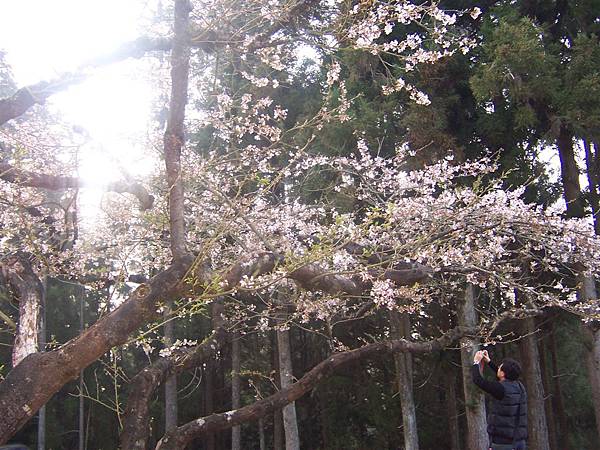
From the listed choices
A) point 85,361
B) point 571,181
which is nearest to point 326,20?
point 85,361

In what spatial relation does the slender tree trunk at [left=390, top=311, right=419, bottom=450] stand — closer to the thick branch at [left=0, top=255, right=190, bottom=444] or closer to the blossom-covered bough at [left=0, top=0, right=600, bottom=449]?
the blossom-covered bough at [left=0, top=0, right=600, bottom=449]

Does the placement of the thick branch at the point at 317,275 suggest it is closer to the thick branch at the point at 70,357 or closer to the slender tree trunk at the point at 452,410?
the thick branch at the point at 70,357

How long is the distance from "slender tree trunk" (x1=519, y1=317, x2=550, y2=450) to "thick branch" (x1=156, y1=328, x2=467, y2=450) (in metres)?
4.86

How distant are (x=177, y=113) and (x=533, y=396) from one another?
29.0ft

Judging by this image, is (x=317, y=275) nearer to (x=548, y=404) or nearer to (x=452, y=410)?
(x=452, y=410)

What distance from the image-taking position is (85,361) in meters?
2.48

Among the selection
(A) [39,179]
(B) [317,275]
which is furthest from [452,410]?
(A) [39,179]

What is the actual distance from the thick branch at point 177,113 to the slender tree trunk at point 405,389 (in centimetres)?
753

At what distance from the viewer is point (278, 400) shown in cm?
435

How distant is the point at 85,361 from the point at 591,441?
15.6 m

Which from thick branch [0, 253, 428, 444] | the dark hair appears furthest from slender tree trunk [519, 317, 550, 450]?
thick branch [0, 253, 428, 444]

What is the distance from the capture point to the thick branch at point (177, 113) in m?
3.02

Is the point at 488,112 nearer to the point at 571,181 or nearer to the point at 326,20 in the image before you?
the point at 571,181

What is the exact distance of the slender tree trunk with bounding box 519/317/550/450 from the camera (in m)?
9.41
